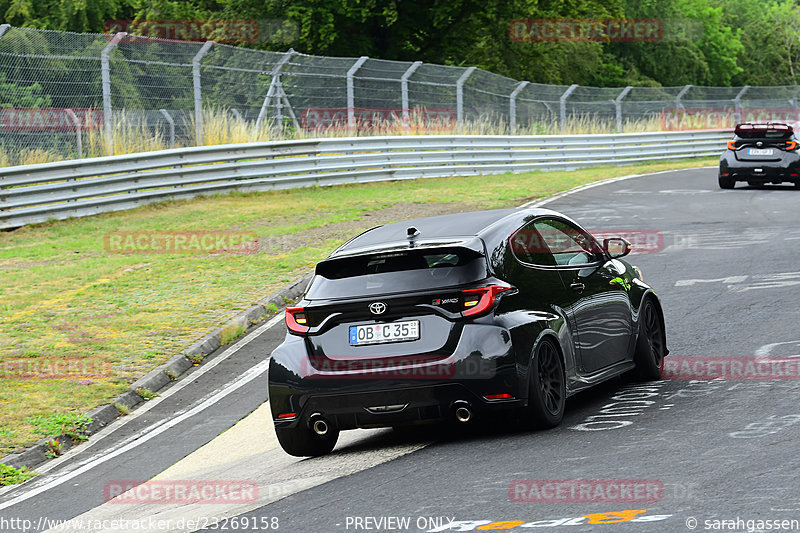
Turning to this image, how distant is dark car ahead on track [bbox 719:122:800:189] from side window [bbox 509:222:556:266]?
18596 millimetres

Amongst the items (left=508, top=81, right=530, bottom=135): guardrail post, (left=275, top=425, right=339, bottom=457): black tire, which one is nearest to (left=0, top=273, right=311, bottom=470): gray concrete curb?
(left=275, top=425, right=339, bottom=457): black tire

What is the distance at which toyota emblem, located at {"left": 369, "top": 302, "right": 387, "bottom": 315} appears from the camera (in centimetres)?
732

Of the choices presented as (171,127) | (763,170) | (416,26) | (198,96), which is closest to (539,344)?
(171,127)

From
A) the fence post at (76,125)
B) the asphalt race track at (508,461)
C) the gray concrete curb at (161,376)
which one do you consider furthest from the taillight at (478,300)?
the fence post at (76,125)

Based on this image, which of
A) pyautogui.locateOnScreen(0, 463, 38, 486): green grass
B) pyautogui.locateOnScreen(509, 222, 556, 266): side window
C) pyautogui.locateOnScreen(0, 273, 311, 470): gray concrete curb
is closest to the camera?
pyautogui.locateOnScreen(509, 222, 556, 266): side window

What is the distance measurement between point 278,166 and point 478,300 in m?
19.1

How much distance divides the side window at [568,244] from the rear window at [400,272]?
112 centimetres

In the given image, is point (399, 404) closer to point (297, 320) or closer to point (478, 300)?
point (478, 300)

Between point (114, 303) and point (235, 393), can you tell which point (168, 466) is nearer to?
point (235, 393)

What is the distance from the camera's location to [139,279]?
15.3m

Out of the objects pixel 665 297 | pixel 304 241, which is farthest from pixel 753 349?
pixel 304 241

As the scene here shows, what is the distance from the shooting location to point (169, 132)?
24.1 metres

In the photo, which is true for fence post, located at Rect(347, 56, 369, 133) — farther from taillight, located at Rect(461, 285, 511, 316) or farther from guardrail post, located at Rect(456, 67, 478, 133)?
taillight, located at Rect(461, 285, 511, 316)

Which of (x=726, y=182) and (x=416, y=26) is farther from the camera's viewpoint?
(x=416, y=26)
